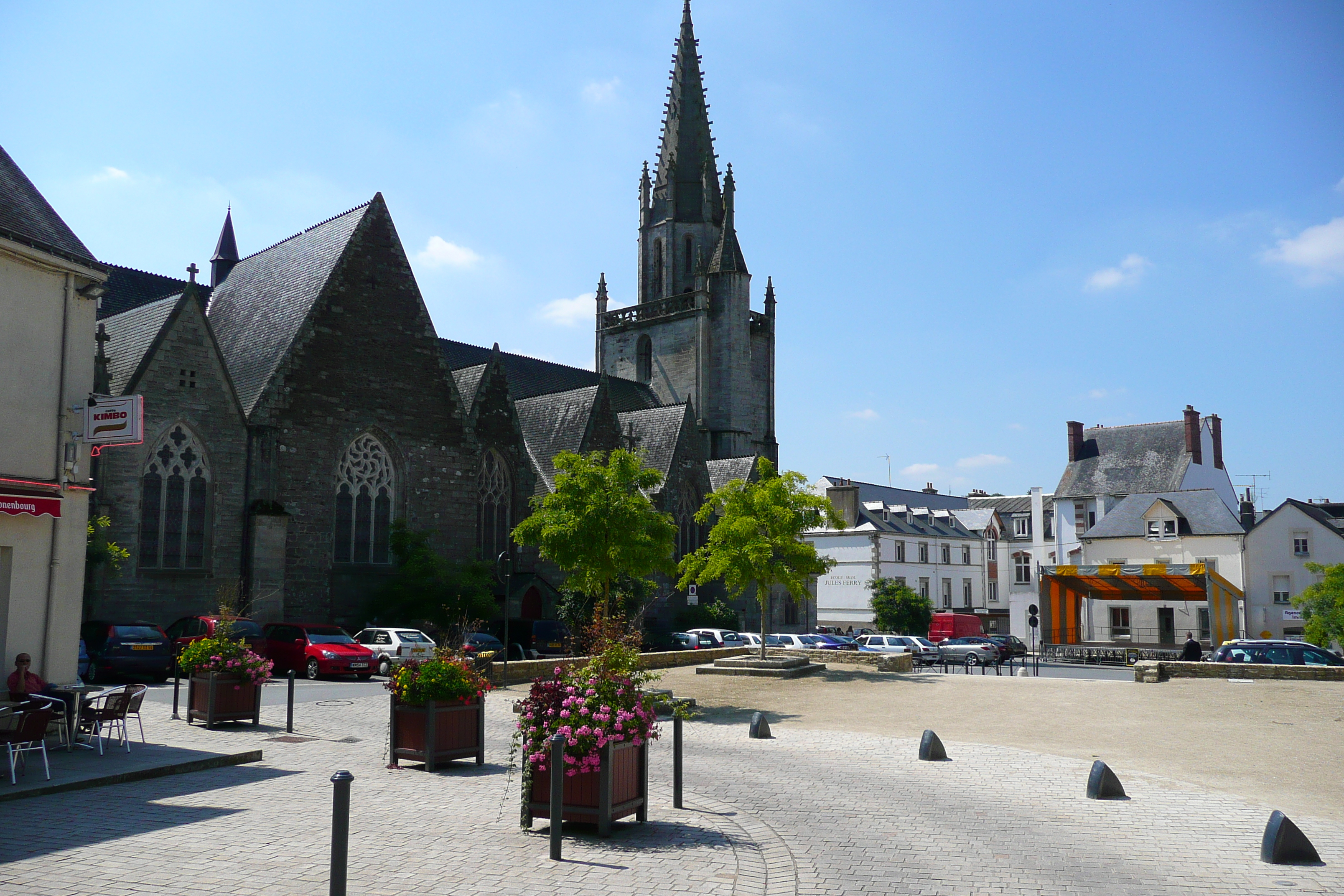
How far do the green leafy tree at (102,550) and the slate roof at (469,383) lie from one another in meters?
13.3

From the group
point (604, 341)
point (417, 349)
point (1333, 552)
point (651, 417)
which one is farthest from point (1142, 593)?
point (604, 341)

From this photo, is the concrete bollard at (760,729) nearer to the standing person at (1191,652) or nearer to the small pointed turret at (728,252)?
the standing person at (1191,652)

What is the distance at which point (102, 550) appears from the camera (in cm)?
2516

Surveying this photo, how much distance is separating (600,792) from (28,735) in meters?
5.78

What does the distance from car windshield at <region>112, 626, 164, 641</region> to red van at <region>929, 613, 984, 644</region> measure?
38911 millimetres

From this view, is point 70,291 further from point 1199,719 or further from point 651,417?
point 651,417

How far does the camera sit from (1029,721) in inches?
711

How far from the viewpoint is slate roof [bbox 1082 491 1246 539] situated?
4956 centimetres

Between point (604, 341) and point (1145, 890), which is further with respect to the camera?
point (604, 341)

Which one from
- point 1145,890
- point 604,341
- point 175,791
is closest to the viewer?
point 1145,890

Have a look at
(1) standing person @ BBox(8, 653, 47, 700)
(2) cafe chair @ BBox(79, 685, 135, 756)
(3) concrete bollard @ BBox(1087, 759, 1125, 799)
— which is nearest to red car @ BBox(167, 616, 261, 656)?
(2) cafe chair @ BBox(79, 685, 135, 756)

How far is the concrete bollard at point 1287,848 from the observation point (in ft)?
26.2

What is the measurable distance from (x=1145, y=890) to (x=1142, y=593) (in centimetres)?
3854

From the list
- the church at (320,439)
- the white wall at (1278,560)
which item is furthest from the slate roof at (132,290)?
the white wall at (1278,560)
